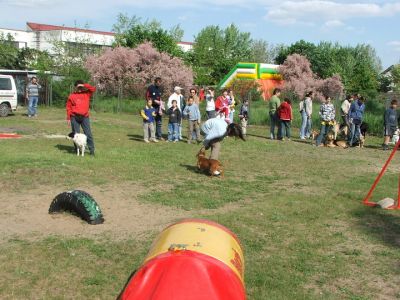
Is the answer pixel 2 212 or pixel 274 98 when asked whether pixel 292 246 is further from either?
pixel 274 98

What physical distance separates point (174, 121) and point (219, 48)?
182ft

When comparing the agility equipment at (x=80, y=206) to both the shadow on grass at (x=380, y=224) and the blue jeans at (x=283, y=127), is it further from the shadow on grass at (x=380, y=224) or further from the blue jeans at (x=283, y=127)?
the blue jeans at (x=283, y=127)

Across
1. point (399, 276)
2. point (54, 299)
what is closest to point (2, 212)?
point (54, 299)

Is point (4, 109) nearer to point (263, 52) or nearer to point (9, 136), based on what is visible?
point (9, 136)

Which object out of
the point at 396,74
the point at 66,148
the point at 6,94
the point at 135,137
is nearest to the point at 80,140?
the point at 66,148

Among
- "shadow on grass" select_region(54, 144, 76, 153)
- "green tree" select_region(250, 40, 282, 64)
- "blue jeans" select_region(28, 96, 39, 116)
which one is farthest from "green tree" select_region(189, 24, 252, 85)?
"shadow on grass" select_region(54, 144, 76, 153)

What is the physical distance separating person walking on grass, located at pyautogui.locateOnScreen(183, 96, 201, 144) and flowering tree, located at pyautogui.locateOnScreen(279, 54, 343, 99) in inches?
1094

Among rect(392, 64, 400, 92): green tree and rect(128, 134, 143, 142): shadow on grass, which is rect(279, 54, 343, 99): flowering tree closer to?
rect(392, 64, 400, 92): green tree

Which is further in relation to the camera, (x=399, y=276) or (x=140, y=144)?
(x=140, y=144)

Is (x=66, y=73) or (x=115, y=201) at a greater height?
(x=66, y=73)

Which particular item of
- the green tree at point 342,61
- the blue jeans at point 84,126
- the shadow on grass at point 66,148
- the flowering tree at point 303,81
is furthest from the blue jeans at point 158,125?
the green tree at point 342,61

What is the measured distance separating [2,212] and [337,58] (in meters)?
59.1

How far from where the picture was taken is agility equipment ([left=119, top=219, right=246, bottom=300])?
358cm

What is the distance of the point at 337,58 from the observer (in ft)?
205
